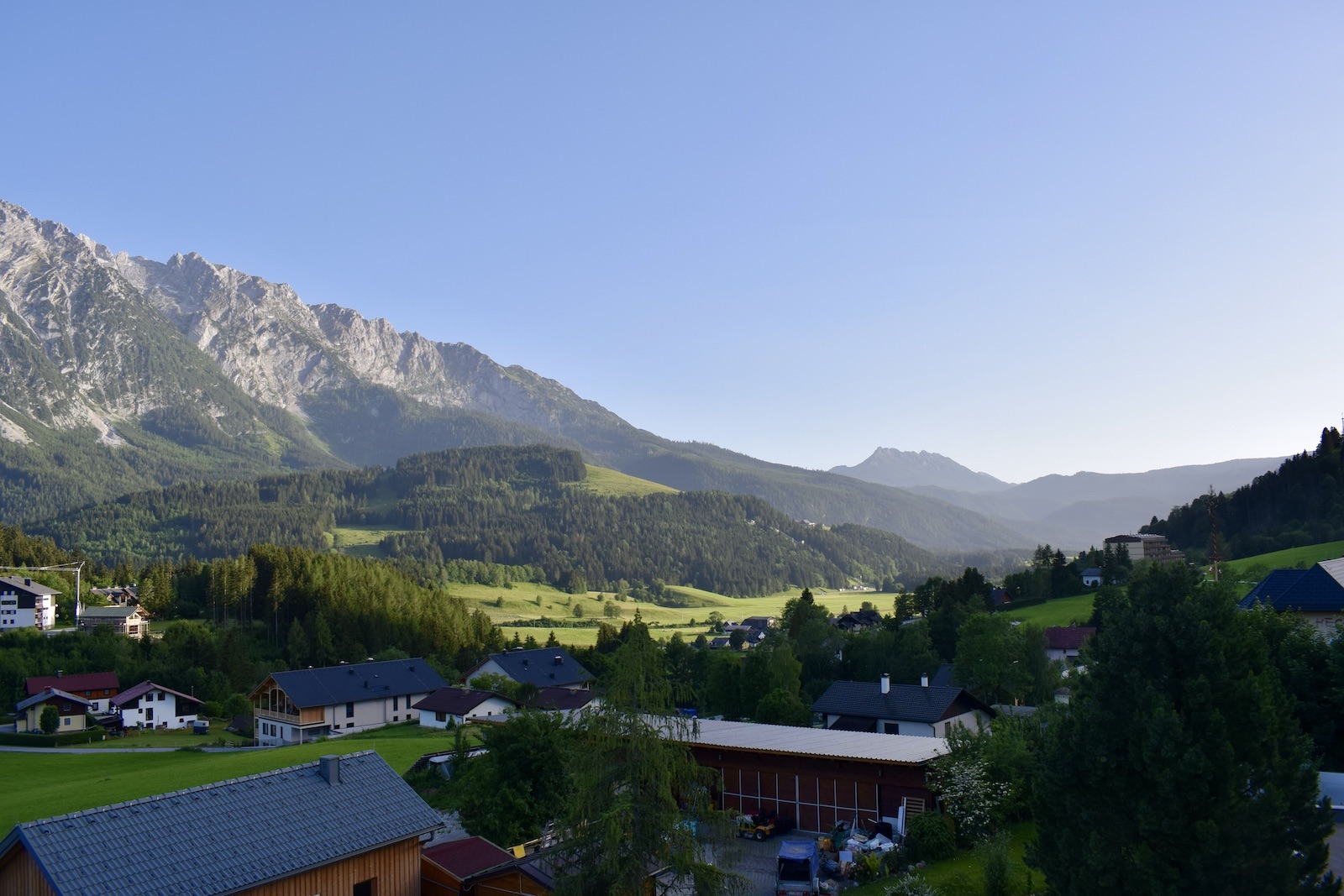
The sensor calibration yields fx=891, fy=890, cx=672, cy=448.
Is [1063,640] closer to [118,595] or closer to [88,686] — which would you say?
[88,686]

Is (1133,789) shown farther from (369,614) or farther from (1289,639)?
(369,614)

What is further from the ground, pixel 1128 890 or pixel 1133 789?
pixel 1133 789

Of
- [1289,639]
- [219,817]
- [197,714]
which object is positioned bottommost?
[197,714]

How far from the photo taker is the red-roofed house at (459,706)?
202 ft

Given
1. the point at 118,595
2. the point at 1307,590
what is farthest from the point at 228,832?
the point at 118,595

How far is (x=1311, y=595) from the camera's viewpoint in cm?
4306

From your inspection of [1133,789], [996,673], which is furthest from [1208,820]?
[996,673]

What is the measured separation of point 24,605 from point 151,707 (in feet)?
102

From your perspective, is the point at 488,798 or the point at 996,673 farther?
the point at 996,673

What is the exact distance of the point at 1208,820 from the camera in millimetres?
15164

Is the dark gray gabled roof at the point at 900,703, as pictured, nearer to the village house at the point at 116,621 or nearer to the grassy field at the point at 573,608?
the village house at the point at 116,621

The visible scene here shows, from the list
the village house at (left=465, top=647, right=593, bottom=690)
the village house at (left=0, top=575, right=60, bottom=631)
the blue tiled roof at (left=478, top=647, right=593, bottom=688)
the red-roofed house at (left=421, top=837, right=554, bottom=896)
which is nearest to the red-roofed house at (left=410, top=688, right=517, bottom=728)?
the village house at (left=465, top=647, right=593, bottom=690)

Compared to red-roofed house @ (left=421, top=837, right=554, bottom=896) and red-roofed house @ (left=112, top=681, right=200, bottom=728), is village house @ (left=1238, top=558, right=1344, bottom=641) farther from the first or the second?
red-roofed house @ (left=112, top=681, right=200, bottom=728)

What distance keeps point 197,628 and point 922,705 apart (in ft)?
235
